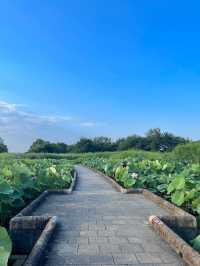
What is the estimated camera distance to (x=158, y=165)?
11.3 meters

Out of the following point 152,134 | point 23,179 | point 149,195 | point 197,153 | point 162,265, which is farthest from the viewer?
point 152,134

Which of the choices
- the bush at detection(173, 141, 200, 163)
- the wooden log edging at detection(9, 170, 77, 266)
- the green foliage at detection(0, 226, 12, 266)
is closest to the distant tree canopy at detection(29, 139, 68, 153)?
the bush at detection(173, 141, 200, 163)

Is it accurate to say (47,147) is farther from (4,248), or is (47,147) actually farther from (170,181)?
(4,248)

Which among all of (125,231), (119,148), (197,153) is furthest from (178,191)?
(119,148)

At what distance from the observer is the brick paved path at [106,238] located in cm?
387

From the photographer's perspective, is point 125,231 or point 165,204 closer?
point 125,231

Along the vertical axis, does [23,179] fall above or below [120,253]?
above

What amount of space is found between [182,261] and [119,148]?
5946 cm

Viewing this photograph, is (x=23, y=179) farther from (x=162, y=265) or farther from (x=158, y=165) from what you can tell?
(x=158, y=165)

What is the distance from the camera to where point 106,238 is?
469 centimetres

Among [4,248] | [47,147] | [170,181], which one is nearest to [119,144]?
[47,147]

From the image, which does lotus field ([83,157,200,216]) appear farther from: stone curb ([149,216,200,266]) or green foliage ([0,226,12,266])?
green foliage ([0,226,12,266])

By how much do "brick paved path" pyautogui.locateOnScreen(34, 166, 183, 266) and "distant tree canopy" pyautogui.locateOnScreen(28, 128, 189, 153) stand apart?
51928 mm

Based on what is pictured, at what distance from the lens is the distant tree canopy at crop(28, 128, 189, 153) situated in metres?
59.7
